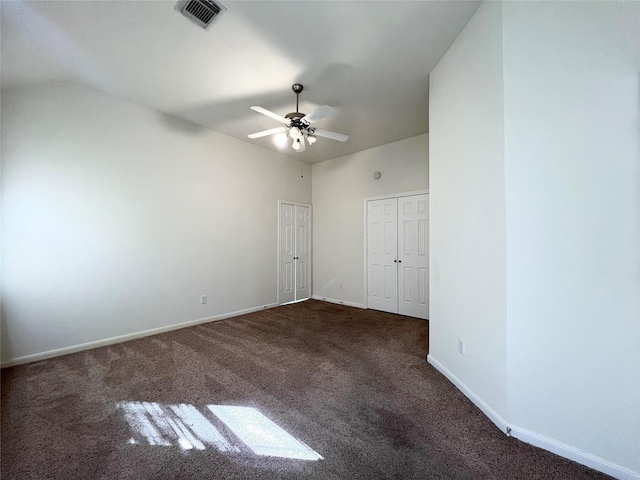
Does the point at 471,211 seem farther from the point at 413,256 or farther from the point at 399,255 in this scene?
the point at 399,255

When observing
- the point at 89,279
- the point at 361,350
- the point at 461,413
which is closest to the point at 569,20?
the point at 461,413

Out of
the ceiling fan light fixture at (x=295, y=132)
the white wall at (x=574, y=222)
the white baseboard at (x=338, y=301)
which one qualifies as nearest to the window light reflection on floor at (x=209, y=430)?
the white wall at (x=574, y=222)

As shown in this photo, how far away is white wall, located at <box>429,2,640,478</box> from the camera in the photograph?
1.24m

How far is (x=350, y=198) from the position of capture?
16.2 ft

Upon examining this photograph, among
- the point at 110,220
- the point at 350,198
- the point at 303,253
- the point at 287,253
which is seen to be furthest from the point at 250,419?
the point at 350,198

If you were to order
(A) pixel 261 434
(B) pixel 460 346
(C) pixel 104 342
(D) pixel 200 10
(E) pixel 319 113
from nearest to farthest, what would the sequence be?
(A) pixel 261 434
(D) pixel 200 10
(B) pixel 460 346
(E) pixel 319 113
(C) pixel 104 342

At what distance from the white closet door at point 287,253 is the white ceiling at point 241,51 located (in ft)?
7.05

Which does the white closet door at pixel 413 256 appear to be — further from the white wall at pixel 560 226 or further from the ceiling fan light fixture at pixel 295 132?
the ceiling fan light fixture at pixel 295 132

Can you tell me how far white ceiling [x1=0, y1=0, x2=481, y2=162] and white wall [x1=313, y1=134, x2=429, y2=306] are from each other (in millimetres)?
1088

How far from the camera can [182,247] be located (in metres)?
3.53

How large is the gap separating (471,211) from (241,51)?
95.4 inches

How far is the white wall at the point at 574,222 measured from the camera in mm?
1238

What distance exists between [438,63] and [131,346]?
450 centimetres

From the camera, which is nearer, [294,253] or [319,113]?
[319,113]
